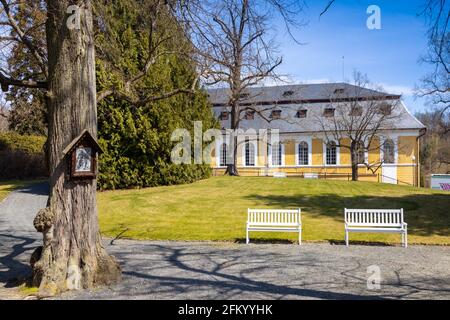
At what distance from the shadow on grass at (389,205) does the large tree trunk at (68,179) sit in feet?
35.9

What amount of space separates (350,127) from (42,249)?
33625mm

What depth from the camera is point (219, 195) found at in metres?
22.9

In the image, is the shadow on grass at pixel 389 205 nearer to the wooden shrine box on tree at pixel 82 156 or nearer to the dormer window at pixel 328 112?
the wooden shrine box on tree at pixel 82 156

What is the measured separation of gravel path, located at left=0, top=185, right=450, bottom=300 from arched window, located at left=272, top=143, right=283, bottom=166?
33.4 metres

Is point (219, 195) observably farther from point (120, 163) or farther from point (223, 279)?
point (223, 279)

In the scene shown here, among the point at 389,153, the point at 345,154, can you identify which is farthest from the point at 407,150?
the point at 345,154

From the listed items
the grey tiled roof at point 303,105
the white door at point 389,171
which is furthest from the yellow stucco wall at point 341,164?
the grey tiled roof at point 303,105

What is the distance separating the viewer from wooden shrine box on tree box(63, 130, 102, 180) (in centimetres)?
811

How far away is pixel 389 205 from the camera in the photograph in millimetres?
19641

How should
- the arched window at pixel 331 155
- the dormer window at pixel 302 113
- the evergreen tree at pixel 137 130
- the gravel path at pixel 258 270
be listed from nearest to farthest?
1. the gravel path at pixel 258 270
2. the evergreen tree at pixel 137 130
3. the arched window at pixel 331 155
4. the dormer window at pixel 302 113

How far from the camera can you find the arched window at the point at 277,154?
4650 centimetres

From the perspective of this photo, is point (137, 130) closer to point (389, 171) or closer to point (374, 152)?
point (374, 152)

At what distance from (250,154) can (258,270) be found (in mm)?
37712

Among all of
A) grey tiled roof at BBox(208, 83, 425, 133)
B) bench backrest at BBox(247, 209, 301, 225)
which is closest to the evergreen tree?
bench backrest at BBox(247, 209, 301, 225)
